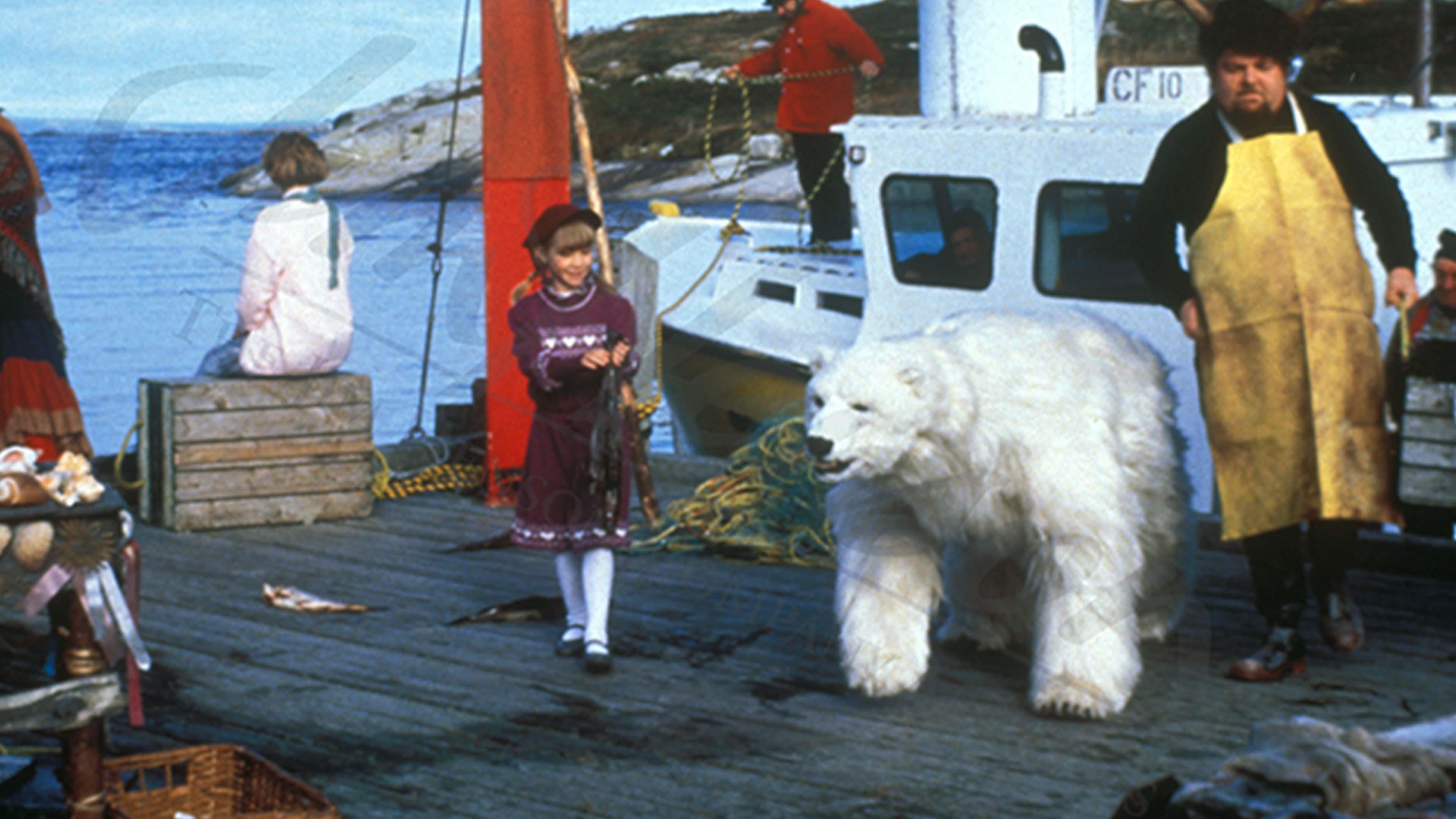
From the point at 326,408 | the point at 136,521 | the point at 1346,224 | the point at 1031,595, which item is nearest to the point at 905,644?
the point at 1031,595

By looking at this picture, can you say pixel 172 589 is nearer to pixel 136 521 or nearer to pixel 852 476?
pixel 136 521

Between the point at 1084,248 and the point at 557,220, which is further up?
the point at 557,220

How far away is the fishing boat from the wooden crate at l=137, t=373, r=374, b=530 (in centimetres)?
212

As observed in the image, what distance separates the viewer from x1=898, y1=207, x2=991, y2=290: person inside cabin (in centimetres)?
830

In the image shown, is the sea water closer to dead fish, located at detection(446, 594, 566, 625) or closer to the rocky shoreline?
the rocky shoreline

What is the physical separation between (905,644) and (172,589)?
9.77 ft

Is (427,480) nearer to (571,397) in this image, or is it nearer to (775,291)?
(571,397)

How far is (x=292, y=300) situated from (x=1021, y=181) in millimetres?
3570

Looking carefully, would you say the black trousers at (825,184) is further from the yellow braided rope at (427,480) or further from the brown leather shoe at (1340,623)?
the brown leather shoe at (1340,623)

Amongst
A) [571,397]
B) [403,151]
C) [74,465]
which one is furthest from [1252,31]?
[74,465]

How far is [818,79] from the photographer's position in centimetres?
998

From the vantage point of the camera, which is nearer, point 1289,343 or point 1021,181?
point 1289,343

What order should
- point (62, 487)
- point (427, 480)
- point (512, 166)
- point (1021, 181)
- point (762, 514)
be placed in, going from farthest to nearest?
point (1021, 181), point (427, 480), point (512, 166), point (762, 514), point (62, 487)

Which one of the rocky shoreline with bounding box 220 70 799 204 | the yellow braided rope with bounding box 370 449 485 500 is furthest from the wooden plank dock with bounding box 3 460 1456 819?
the rocky shoreline with bounding box 220 70 799 204
